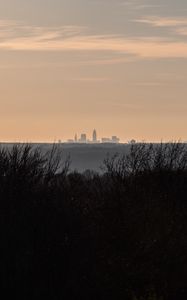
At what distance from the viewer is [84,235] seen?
22.7 meters

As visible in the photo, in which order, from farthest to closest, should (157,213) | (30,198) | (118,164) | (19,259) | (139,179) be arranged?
(118,164), (139,179), (157,213), (30,198), (19,259)

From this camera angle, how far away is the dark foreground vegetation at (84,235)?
2150 centimetres

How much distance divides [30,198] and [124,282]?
4.90 m

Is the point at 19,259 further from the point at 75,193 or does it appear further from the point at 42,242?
the point at 75,193

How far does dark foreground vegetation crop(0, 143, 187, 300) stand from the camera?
2150cm

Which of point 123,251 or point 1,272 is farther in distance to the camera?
point 123,251

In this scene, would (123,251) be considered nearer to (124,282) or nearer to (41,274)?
(124,282)

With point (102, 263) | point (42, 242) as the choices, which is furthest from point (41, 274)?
point (102, 263)

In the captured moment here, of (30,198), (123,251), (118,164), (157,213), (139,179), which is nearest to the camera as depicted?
(30,198)

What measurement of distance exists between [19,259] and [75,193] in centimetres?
475

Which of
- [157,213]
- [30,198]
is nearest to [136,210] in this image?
[157,213]

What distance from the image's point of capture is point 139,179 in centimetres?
3544

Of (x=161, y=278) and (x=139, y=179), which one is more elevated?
(x=139, y=179)

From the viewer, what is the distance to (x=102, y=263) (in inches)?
983
